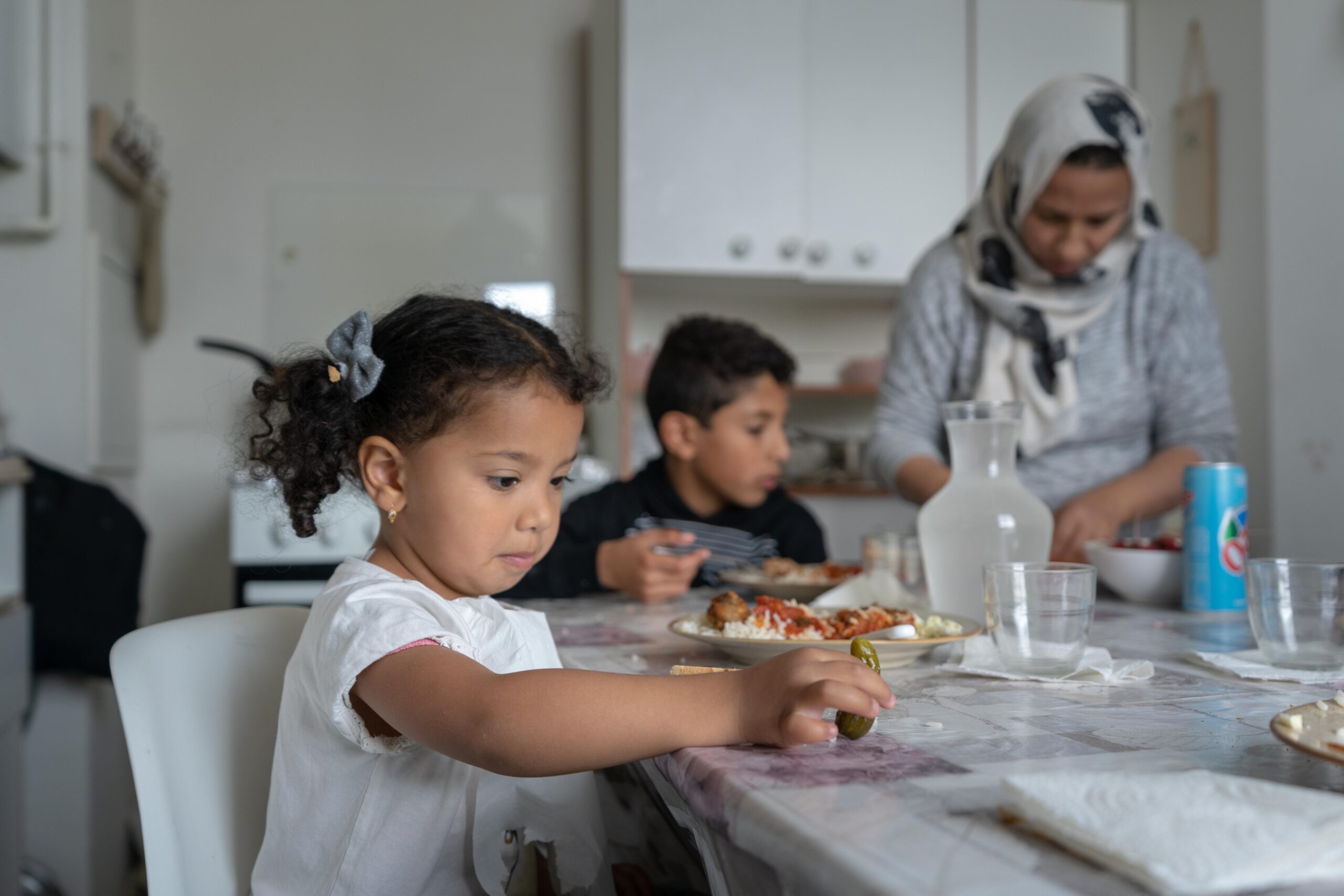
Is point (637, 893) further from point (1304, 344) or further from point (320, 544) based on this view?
point (320, 544)

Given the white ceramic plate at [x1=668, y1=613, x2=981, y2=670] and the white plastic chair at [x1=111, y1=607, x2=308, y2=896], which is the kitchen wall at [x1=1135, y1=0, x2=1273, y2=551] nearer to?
the white ceramic plate at [x1=668, y1=613, x2=981, y2=670]

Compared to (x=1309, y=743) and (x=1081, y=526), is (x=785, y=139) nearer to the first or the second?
(x=1081, y=526)

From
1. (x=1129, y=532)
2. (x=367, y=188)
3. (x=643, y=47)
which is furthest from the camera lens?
(x=367, y=188)

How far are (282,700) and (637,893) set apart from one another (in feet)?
1.24

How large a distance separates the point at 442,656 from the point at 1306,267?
1.90 m

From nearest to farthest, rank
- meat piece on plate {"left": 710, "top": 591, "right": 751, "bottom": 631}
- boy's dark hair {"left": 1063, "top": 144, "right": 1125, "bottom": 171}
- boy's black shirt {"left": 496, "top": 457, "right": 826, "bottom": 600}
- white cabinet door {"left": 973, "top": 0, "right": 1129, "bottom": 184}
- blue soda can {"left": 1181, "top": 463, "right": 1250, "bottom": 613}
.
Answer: meat piece on plate {"left": 710, "top": 591, "right": 751, "bottom": 631}, blue soda can {"left": 1181, "top": 463, "right": 1250, "bottom": 613}, boy's dark hair {"left": 1063, "top": 144, "right": 1125, "bottom": 171}, boy's black shirt {"left": 496, "top": 457, "right": 826, "bottom": 600}, white cabinet door {"left": 973, "top": 0, "right": 1129, "bottom": 184}

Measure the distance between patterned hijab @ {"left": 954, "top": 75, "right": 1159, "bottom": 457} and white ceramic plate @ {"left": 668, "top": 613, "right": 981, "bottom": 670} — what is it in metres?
0.86

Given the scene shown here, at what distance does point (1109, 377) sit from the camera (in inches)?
62.6

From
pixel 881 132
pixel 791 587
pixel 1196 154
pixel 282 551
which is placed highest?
pixel 881 132

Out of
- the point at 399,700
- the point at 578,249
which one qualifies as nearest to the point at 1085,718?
the point at 399,700

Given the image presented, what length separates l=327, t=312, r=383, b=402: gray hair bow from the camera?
0.81 m

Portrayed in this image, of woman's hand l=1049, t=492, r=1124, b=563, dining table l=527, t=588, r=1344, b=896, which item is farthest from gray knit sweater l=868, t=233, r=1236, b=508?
dining table l=527, t=588, r=1344, b=896

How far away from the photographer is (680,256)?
2.82 metres

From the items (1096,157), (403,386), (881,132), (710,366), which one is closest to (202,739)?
(403,386)
